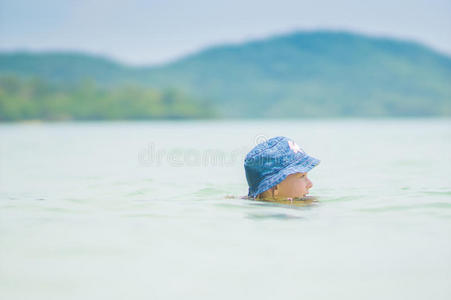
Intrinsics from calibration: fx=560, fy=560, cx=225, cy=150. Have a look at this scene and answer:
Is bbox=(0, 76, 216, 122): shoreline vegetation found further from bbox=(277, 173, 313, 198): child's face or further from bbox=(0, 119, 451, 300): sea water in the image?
bbox=(277, 173, 313, 198): child's face

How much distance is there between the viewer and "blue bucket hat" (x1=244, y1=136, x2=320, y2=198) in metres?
5.52

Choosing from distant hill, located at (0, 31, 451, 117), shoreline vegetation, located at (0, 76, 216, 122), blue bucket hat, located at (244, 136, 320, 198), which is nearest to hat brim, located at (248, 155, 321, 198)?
blue bucket hat, located at (244, 136, 320, 198)

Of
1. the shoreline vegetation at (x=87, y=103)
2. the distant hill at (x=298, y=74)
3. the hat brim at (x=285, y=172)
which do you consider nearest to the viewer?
the hat brim at (x=285, y=172)

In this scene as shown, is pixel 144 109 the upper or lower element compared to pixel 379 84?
lower

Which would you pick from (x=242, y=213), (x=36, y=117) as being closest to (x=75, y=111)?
(x=36, y=117)

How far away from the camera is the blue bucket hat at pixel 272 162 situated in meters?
5.52

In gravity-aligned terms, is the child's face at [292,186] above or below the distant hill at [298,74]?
below

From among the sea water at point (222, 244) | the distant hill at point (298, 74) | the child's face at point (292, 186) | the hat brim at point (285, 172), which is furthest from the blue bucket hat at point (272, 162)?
the distant hill at point (298, 74)

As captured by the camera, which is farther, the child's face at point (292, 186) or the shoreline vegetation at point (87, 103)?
the shoreline vegetation at point (87, 103)

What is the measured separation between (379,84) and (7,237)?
107 meters

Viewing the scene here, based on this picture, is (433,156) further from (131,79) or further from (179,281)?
(131,79)

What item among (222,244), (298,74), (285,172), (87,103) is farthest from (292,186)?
(298,74)

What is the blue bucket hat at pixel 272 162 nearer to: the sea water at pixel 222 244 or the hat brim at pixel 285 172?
the hat brim at pixel 285 172

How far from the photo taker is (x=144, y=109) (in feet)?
283
